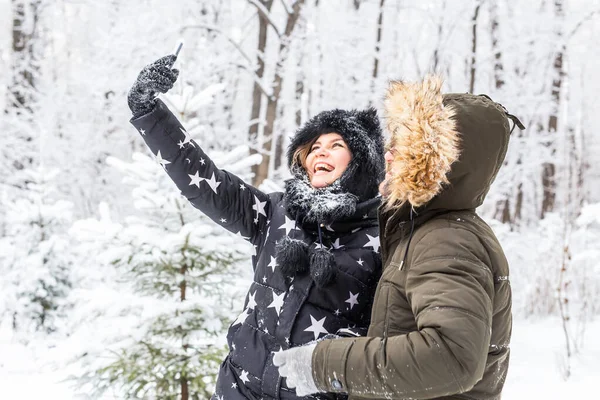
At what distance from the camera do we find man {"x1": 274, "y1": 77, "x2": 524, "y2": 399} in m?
1.22

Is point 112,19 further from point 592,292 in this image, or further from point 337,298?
point 337,298

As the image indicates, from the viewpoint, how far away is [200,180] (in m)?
2.22

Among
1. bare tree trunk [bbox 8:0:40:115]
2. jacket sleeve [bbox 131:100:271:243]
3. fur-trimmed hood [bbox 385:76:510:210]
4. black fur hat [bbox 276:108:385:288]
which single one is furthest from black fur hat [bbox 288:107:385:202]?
bare tree trunk [bbox 8:0:40:115]

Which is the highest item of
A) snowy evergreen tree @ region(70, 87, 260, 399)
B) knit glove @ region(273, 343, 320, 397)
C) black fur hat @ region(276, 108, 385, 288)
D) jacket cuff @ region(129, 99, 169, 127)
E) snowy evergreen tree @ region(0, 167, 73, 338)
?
jacket cuff @ region(129, 99, 169, 127)

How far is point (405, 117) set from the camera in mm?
1474

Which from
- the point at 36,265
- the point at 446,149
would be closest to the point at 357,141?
the point at 446,149

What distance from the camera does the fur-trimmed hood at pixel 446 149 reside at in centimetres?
138

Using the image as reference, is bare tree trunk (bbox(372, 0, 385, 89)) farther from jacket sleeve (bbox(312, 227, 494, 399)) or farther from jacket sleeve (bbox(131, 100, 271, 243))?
jacket sleeve (bbox(312, 227, 494, 399))

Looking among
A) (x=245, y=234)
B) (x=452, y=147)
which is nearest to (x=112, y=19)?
(x=245, y=234)

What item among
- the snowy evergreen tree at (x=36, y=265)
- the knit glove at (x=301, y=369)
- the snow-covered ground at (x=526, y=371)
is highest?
the knit glove at (x=301, y=369)

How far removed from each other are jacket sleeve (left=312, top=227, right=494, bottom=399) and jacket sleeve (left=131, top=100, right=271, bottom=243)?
1033 mm

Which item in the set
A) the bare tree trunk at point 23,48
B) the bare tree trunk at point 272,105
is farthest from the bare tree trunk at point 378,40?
the bare tree trunk at point 23,48

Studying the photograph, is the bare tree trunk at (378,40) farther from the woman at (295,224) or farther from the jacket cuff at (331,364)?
the jacket cuff at (331,364)

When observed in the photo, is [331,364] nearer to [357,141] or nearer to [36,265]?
[357,141]
